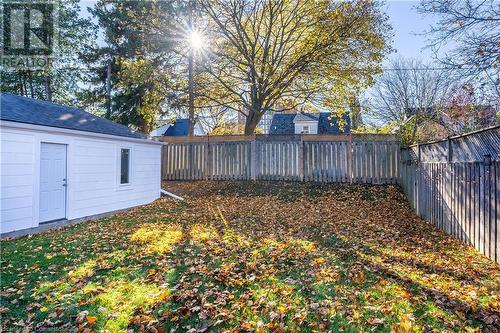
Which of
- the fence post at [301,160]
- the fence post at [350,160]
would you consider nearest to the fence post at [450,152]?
the fence post at [350,160]

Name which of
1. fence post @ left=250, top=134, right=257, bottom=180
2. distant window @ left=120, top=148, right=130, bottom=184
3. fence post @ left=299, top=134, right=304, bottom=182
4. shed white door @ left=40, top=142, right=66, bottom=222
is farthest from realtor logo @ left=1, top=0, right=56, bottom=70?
fence post @ left=299, top=134, right=304, bottom=182

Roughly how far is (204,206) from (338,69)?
25.6 feet

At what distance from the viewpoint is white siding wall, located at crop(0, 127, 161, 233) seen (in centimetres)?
662

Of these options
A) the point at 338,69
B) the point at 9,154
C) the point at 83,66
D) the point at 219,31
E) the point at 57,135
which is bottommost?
the point at 9,154

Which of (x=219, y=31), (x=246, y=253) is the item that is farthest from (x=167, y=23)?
(x=246, y=253)

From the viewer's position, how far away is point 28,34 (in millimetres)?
18734

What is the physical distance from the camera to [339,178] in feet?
37.8

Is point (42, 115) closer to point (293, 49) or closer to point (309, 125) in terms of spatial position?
point (293, 49)

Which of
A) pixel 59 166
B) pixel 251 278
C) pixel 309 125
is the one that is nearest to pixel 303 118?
pixel 309 125

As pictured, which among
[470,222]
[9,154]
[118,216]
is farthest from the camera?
[118,216]

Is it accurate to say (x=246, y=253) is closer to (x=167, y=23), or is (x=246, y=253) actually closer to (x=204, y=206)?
(x=204, y=206)

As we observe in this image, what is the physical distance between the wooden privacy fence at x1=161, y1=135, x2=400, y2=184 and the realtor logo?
12.3 meters

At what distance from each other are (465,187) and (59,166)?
8808 mm

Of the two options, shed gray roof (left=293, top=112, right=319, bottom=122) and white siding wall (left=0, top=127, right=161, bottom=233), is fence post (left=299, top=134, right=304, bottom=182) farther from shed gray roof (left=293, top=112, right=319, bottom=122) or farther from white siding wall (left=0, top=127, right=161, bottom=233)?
shed gray roof (left=293, top=112, right=319, bottom=122)
